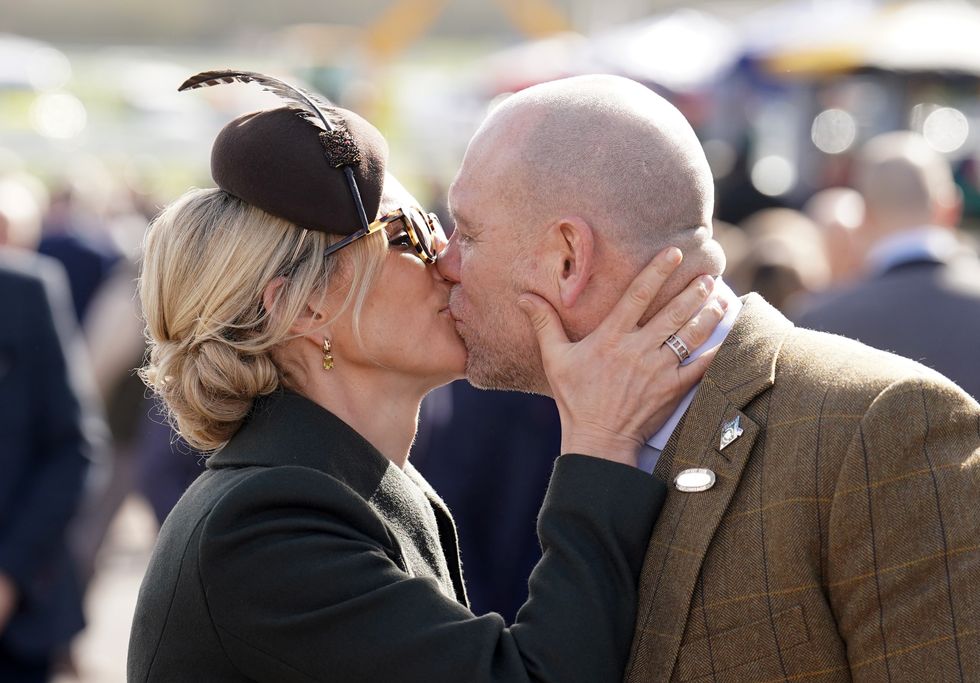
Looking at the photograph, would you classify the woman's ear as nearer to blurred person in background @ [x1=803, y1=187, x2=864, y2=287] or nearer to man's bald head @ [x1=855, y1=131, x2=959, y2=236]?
man's bald head @ [x1=855, y1=131, x2=959, y2=236]

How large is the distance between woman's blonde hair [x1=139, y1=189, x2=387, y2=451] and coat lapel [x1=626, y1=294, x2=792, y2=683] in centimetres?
74

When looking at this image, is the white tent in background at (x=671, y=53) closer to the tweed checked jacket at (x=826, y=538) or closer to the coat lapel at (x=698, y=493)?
the coat lapel at (x=698, y=493)

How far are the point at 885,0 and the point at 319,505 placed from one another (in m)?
15.6

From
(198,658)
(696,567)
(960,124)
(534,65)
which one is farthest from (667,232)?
(534,65)

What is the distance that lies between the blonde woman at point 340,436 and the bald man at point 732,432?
0.24 ft

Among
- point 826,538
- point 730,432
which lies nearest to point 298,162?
point 730,432

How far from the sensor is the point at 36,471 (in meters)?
5.14

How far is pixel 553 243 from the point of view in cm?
260

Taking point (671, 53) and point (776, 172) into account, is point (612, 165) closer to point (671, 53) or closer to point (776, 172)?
point (671, 53)

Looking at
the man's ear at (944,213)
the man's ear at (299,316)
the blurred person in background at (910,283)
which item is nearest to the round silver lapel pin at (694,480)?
the man's ear at (299,316)

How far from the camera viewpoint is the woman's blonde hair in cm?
263

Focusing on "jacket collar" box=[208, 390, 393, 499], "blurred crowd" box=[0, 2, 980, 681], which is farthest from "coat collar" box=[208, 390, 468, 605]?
"blurred crowd" box=[0, 2, 980, 681]

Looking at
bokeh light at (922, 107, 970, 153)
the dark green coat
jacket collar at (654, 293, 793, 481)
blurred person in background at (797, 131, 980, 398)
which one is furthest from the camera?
bokeh light at (922, 107, 970, 153)

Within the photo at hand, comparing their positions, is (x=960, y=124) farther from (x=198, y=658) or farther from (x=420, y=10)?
(x=420, y=10)
